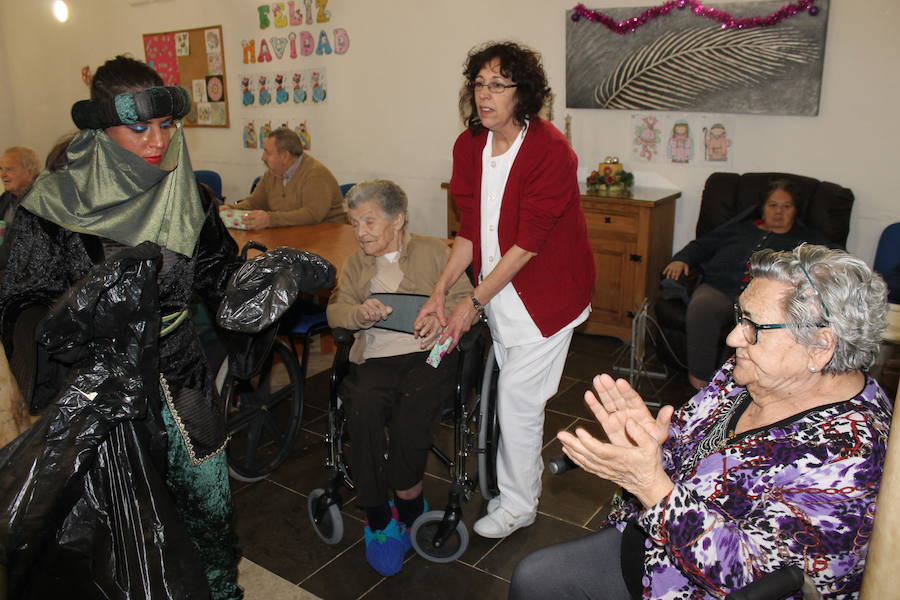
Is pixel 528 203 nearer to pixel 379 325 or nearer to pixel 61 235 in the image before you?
pixel 379 325

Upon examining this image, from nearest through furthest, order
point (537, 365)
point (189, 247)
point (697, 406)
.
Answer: point (697, 406) → point (189, 247) → point (537, 365)

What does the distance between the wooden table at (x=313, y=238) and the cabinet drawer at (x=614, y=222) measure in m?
1.44

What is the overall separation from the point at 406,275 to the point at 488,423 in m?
0.60

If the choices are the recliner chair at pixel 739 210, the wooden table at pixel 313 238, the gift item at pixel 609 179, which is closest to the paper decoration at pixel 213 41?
the wooden table at pixel 313 238

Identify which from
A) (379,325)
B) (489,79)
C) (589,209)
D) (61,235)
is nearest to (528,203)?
(489,79)

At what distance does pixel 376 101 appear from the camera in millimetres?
5859

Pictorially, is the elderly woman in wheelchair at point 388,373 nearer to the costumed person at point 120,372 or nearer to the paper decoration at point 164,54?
the costumed person at point 120,372

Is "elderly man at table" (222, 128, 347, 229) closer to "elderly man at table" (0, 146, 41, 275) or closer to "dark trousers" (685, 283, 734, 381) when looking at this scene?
"elderly man at table" (0, 146, 41, 275)

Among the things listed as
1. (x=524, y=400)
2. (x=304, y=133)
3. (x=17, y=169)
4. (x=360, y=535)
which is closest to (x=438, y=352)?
(x=524, y=400)

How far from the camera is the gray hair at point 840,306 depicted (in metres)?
1.38

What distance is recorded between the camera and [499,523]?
257 cm

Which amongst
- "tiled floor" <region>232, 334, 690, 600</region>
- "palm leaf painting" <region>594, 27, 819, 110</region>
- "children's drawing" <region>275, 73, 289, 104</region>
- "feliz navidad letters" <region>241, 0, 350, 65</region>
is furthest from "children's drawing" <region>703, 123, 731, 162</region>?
"children's drawing" <region>275, 73, 289, 104</region>

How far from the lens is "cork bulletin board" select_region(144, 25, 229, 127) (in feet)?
21.9

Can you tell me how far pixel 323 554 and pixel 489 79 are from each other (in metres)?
1.70
